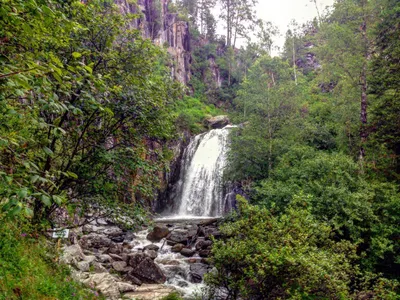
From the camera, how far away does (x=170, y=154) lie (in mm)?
7621

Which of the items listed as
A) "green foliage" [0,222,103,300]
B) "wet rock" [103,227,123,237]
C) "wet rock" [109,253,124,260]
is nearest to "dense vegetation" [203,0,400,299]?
"green foliage" [0,222,103,300]

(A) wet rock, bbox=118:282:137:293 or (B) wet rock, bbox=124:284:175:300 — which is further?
(A) wet rock, bbox=118:282:137:293

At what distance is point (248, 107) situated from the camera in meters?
19.8

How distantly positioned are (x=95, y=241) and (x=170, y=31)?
33229mm

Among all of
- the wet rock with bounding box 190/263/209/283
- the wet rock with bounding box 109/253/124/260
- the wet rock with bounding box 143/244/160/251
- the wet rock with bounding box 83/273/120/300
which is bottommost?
the wet rock with bounding box 190/263/209/283

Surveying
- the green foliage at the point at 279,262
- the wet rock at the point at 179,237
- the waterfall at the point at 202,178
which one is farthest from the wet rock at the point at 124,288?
the waterfall at the point at 202,178

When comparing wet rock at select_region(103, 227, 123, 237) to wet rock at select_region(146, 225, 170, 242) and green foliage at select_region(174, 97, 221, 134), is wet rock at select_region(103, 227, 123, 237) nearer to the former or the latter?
wet rock at select_region(146, 225, 170, 242)

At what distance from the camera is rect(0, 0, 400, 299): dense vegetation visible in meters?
3.15

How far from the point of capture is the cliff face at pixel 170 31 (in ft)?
128

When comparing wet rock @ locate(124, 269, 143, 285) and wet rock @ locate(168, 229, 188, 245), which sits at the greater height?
wet rock @ locate(168, 229, 188, 245)

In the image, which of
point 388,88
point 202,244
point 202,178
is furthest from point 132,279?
point 202,178

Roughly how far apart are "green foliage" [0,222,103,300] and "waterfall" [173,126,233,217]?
1781 centimetres

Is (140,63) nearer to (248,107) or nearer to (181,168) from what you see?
(248,107)

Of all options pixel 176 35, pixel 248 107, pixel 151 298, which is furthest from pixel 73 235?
pixel 176 35
